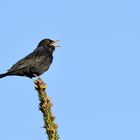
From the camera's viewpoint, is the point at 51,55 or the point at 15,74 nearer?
the point at 15,74

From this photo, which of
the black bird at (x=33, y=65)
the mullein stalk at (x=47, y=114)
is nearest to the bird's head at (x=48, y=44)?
the black bird at (x=33, y=65)

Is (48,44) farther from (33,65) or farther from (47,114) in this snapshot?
(47,114)

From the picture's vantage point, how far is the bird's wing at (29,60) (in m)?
9.09

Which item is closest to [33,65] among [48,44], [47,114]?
[48,44]

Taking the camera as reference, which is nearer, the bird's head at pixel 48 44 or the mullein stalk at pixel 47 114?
the mullein stalk at pixel 47 114

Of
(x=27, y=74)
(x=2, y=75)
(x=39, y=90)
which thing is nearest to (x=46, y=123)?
(x=39, y=90)

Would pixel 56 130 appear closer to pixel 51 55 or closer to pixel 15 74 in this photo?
pixel 15 74

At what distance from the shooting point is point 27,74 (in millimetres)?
9219

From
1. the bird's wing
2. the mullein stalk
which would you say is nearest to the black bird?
the bird's wing

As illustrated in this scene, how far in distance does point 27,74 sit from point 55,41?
2.12m

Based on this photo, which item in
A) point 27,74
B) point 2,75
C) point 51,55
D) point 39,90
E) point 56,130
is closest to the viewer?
point 56,130

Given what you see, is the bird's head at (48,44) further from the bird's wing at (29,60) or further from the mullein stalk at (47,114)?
the mullein stalk at (47,114)

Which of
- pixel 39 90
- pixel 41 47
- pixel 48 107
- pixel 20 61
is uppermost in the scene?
pixel 41 47

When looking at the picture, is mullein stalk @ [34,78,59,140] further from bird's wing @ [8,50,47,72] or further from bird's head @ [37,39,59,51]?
bird's head @ [37,39,59,51]
